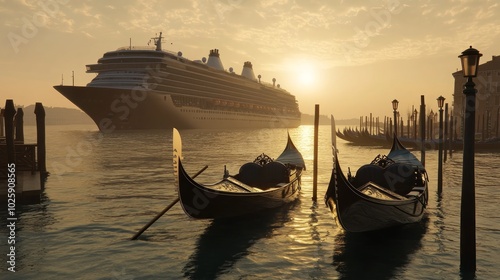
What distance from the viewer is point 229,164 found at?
24656mm

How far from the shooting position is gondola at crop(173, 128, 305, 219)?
26.7 ft

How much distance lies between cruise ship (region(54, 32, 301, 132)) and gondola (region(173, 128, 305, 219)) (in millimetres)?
48823

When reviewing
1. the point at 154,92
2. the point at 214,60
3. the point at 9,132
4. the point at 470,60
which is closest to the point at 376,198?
the point at 470,60

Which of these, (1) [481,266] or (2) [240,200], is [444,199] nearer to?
(1) [481,266]

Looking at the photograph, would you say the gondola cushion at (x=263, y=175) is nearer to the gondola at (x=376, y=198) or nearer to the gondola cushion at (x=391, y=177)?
the gondola at (x=376, y=198)

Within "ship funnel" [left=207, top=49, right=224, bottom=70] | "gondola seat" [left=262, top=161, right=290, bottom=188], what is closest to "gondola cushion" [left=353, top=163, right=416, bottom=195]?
"gondola seat" [left=262, top=161, right=290, bottom=188]

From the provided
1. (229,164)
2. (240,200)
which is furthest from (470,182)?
(229,164)

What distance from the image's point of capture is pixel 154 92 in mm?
58875

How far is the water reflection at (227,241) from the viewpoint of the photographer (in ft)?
22.0

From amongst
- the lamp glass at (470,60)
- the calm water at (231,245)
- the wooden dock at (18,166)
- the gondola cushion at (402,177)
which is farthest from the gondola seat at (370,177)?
the wooden dock at (18,166)

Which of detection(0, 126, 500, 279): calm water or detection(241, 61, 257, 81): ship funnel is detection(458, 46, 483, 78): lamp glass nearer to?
detection(0, 126, 500, 279): calm water

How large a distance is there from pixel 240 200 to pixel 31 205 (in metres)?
6.32

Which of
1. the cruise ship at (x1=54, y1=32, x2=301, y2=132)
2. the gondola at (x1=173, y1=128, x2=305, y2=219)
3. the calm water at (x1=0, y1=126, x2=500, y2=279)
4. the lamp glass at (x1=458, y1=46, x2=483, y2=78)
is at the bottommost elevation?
the calm water at (x1=0, y1=126, x2=500, y2=279)

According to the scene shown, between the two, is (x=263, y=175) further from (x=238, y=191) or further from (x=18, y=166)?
(x=18, y=166)
